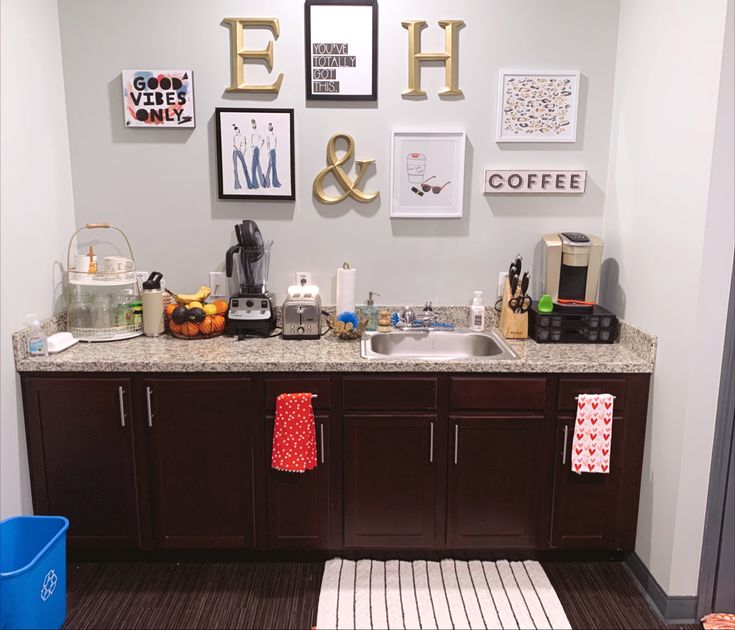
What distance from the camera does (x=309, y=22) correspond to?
2.88 m

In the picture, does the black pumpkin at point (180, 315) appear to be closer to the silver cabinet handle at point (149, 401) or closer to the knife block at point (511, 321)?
the silver cabinet handle at point (149, 401)

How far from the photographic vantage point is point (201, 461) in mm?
2650

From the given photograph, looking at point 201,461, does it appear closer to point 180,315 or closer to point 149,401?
point 149,401

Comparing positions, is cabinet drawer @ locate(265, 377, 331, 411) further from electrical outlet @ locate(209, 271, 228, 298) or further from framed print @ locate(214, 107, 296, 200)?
framed print @ locate(214, 107, 296, 200)

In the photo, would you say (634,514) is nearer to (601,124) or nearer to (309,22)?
(601,124)

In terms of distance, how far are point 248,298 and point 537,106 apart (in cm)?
154

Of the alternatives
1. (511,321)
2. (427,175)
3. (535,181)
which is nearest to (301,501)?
(511,321)

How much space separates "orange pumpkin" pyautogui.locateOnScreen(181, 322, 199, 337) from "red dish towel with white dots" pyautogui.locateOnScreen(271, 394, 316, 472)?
22.2 inches

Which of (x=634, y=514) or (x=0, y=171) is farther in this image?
(x=634, y=514)

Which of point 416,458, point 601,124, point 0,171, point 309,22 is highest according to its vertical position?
point 309,22

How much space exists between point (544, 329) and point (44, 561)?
2.11 meters

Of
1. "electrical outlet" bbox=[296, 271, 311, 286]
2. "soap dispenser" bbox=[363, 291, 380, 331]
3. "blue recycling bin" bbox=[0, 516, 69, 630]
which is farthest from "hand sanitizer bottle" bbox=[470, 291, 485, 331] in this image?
"blue recycling bin" bbox=[0, 516, 69, 630]

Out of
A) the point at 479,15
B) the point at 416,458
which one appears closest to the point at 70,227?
the point at 416,458

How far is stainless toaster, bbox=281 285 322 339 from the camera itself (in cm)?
286
